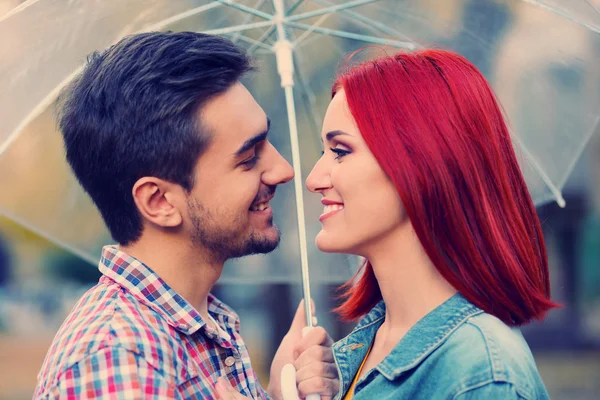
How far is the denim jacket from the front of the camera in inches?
58.2

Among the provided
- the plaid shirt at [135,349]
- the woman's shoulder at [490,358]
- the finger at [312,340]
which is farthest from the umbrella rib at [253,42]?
the woman's shoulder at [490,358]

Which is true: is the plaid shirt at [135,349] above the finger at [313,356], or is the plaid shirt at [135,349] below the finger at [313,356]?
above

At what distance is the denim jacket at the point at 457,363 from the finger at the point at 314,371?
209mm

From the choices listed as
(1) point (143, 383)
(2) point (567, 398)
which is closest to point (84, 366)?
(1) point (143, 383)

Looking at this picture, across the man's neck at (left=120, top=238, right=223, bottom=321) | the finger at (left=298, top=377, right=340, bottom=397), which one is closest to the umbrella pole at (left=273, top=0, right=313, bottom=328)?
the finger at (left=298, top=377, right=340, bottom=397)

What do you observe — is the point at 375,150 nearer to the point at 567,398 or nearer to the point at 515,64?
the point at 515,64

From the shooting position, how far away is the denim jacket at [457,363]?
4.85 ft

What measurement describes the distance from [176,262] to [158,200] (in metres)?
0.20

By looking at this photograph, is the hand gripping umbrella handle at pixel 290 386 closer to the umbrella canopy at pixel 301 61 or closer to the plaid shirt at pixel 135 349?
the plaid shirt at pixel 135 349

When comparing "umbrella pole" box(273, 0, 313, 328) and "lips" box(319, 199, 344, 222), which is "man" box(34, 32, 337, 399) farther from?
"lips" box(319, 199, 344, 222)

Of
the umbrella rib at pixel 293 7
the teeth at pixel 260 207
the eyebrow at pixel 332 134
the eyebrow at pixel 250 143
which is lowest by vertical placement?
the teeth at pixel 260 207

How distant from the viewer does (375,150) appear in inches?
68.2

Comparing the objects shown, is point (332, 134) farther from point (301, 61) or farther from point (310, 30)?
point (301, 61)

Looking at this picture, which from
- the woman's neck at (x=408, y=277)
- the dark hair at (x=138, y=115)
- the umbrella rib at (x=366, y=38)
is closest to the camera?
the woman's neck at (x=408, y=277)
